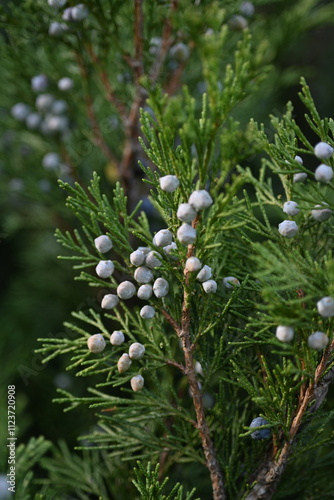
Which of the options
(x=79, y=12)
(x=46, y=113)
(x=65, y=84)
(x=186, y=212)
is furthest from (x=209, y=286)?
(x=46, y=113)

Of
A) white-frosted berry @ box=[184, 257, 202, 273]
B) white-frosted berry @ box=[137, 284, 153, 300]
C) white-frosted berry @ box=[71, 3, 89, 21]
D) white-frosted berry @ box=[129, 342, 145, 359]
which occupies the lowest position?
white-frosted berry @ box=[129, 342, 145, 359]

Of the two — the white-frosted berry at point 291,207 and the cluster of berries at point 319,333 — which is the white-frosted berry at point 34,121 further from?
the cluster of berries at point 319,333

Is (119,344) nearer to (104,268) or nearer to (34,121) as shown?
(104,268)

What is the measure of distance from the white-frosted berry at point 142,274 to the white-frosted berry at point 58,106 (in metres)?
0.75

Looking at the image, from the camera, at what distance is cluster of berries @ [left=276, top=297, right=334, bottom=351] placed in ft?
1.63

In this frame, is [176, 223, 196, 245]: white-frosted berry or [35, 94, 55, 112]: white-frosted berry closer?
[176, 223, 196, 245]: white-frosted berry

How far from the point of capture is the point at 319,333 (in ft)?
1.70

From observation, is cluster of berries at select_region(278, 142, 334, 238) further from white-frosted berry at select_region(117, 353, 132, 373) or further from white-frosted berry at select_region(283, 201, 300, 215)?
white-frosted berry at select_region(117, 353, 132, 373)

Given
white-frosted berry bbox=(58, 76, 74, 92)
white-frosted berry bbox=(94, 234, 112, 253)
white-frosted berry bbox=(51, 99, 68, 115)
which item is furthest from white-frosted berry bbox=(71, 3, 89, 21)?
white-frosted berry bbox=(94, 234, 112, 253)

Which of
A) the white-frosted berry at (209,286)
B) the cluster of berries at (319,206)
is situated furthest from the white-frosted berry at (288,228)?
the white-frosted berry at (209,286)

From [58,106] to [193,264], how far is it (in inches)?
32.6

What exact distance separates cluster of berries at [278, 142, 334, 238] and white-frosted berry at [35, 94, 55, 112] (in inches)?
Result: 30.3

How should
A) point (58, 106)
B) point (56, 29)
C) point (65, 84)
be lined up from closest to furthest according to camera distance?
point (56, 29)
point (65, 84)
point (58, 106)

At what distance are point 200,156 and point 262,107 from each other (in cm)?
110
